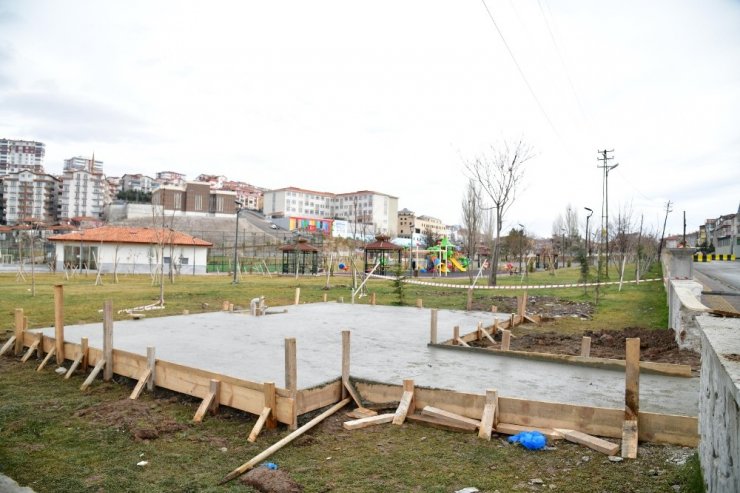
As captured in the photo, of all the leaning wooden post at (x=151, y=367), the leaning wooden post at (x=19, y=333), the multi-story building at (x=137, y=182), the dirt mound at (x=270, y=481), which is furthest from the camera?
the multi-story building at (x=137, y=182)

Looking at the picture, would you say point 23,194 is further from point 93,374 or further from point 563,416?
point 563,416

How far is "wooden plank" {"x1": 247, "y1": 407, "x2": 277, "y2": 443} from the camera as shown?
5794mm

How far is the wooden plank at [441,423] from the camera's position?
584cm

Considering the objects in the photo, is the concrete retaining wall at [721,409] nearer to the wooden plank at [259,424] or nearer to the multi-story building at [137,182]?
the wooden plank at [259,424]

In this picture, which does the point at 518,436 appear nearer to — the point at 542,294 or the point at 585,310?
the point at 585,310

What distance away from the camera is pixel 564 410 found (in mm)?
5668

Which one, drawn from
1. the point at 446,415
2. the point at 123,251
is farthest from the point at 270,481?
the point at 123,251

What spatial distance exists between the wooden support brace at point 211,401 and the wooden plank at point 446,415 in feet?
8.81

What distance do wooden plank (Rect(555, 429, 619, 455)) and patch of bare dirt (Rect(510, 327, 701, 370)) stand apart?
3.99m

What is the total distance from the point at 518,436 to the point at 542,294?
1737cm

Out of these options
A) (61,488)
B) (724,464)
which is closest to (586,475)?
(724,464)

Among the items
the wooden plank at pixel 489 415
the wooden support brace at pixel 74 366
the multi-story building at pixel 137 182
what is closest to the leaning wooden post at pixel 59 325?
the wooden support brace at pixel 74 366

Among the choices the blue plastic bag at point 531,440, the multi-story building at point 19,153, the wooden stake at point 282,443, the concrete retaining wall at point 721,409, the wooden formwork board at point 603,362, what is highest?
the multi-story building at point 19,153

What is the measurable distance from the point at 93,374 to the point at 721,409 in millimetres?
8387
